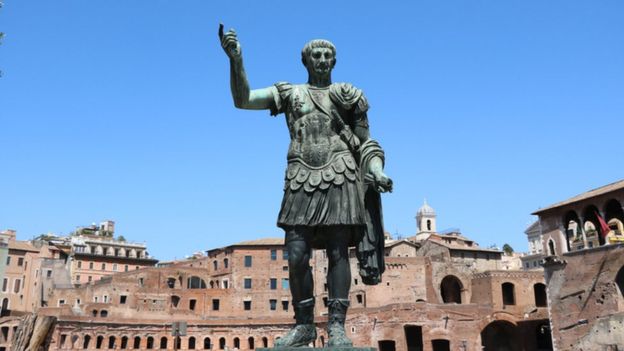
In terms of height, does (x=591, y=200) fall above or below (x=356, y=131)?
above

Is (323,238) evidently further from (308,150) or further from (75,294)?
(75,294)

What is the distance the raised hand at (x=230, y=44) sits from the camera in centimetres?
572

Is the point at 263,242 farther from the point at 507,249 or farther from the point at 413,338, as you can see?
the point at 507,249

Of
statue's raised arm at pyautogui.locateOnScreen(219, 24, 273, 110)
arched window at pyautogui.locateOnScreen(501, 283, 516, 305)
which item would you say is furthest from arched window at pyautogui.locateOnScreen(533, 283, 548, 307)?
statue's raised arm at pyautogui.locateOnScreen(219, 24, 273, 110)

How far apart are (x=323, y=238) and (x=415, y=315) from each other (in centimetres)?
4604

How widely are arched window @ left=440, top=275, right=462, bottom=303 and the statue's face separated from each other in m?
58.9

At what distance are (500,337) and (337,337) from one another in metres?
50.4

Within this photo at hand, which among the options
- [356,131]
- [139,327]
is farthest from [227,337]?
[356,131]

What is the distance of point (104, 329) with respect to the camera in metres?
54.1

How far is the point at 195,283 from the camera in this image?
6938 centimetres

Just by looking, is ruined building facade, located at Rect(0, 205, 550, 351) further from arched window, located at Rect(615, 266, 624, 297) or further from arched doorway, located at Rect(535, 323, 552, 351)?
arched window, located at Rect(615, 266, 624, 297)

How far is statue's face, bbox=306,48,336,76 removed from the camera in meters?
6.16

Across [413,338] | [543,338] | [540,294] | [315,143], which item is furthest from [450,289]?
[315,143]

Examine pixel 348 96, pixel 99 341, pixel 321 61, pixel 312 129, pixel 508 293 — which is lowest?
pixel 99 341
